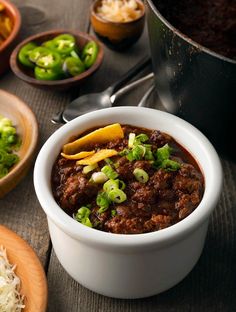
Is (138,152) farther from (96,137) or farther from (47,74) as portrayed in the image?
(47,74)

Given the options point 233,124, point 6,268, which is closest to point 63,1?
point 233,124

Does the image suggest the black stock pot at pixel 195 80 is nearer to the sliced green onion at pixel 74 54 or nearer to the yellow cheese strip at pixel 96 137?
the yellow cheese strip at pixel 96 137

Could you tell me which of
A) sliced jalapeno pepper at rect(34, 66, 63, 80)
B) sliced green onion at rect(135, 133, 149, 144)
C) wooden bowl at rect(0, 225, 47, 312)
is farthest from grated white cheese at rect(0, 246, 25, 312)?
sliced jalapeno pepper at rect(34, 66, 63, 80)

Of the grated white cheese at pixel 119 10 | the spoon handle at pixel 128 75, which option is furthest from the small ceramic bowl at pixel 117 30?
the spoon handle at pixel 128 75

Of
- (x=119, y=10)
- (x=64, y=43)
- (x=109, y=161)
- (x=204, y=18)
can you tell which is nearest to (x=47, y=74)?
(x=64, y=43)

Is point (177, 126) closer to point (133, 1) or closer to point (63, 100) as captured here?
point (63, 100)
